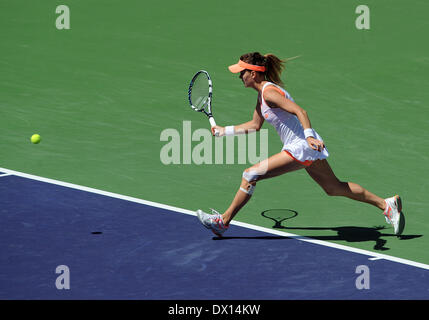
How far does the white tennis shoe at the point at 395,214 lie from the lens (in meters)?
9.88

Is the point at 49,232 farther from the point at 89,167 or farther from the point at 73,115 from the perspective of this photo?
the point at 73,115

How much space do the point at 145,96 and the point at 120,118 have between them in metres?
1.03

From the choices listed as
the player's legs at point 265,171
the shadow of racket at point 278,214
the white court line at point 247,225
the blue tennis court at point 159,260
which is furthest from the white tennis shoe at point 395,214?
the shadow of racket at point 278,214

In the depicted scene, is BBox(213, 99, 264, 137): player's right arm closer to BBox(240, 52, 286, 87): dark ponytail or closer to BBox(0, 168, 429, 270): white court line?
BBox(240, 52, 286, 87): dark ponytail

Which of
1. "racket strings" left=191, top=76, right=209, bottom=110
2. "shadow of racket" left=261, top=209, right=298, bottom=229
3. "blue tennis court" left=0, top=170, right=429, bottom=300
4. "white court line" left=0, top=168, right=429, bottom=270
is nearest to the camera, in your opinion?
"blue tennis court" left=0, top=170, right=429, bottom=300

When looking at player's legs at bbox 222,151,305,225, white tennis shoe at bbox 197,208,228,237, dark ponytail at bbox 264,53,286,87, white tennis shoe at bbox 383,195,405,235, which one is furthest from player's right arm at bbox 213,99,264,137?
white tennis shoe at bbox 383,195,405,235

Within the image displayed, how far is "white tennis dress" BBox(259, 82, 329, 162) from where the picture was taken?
9.65 meters

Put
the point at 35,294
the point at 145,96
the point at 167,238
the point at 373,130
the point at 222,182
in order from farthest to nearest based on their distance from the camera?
the point at 145,96
the point at 373,130
the point at 222,182
the point at 167,238
the point at 35,294

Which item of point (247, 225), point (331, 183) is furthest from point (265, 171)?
point (247, 225)

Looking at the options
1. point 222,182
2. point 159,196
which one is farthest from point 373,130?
point 159,196

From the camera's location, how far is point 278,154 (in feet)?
32.0

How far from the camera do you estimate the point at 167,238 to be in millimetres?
9867

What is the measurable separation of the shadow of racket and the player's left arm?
1.53 meters

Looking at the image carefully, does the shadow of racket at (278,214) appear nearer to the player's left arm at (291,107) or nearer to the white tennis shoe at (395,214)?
the white tennis shoe at (395,214)
